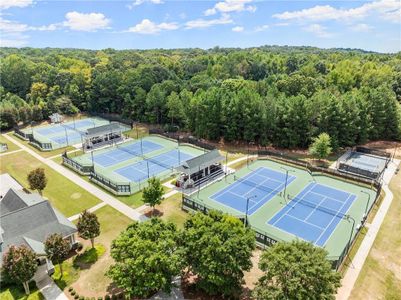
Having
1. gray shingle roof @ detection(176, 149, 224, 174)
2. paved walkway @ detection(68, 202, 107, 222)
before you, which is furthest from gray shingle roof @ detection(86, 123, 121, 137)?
gray shingle roof @ detection(176, 149, 224, 174)

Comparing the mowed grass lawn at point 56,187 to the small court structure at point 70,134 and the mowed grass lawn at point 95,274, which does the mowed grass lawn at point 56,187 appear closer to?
the small court structure at point 70,134

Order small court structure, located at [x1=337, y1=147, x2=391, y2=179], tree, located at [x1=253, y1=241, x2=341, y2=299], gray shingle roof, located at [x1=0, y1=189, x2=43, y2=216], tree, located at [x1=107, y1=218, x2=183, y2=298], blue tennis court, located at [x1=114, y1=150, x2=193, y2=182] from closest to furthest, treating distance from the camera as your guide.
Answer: tree, located at [x1=253, y1=241, x2=341, y2=299] < tree, located at [x1=107, y1=218, x2=183, y2=298] < gray shingle roof, located at [x1=0, y1=189, x2=43, y2=216] < small court structure, located at [x1=337, y1=147, x2=391, y2=179] < blue tennis court, located at [x1=114, y1=150, x2=193, y2=182]

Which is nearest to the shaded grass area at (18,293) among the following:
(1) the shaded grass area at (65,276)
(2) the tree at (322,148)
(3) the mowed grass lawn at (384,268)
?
(1) the shaded grass area at (65,276)

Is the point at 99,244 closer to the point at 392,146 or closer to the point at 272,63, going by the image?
the point at 392,146

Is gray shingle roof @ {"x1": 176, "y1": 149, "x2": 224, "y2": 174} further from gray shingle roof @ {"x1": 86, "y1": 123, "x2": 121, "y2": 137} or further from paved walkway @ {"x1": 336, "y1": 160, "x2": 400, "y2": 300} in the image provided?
gray shingle roof @ {"x1": 86, "y1": 123, "x2": 121, "y2": 137}

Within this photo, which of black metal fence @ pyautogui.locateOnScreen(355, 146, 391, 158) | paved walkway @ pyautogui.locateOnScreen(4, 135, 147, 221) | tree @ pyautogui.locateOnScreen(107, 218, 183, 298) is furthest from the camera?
black metal fence @ pyautogui.locateOnScreen(355, 146, 391, 158)

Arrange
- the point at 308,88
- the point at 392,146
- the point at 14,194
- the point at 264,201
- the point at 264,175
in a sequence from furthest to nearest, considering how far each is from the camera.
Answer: the point at 308,88, the point at 392,146, the point at 264,175, the point at 264,201, the point at 14,194

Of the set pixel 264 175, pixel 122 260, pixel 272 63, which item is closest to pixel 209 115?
pixel 264 175
